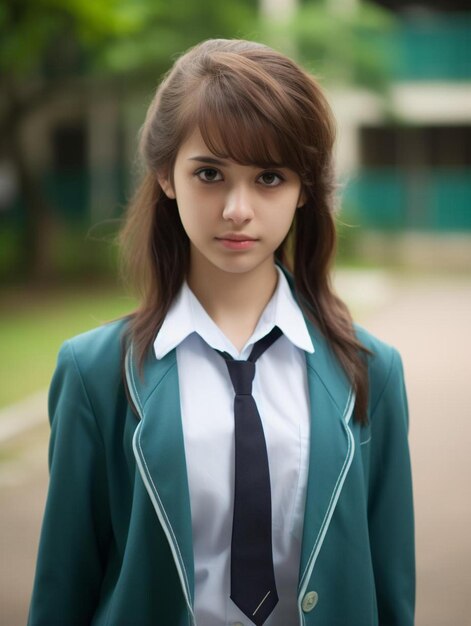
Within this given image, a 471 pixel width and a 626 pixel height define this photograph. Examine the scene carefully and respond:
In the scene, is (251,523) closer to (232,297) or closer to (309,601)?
(309,601)

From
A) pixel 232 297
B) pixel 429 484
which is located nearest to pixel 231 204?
pixel 232 297

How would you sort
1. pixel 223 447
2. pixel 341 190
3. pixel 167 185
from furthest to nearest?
pixel 341 190 → pixel 167 185 → pixel 223 447

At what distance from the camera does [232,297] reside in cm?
199

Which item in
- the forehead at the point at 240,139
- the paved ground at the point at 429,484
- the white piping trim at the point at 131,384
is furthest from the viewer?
the paved ground at the point at 429,484

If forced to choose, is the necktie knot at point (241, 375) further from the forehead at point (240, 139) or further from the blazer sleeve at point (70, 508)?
the forehead at point (240, 139)

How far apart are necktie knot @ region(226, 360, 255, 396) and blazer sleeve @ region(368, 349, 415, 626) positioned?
296mm

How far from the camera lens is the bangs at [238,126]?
1.74 meters

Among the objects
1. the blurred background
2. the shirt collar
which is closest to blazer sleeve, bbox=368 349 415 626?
the shirt collar

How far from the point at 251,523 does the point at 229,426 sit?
0.61ft

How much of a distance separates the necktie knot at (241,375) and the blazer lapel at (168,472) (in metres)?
0.12

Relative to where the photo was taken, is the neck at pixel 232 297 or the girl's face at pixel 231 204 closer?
the girl's face at pixel 231 204

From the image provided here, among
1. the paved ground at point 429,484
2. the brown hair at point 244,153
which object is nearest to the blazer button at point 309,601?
the brown hair at point 244,153

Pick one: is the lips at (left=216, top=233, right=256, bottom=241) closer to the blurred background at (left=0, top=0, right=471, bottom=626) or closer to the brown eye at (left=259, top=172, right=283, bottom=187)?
the brown eye at (left=259, top=172, right=283, bottom=187)

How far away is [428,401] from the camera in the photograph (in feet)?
25.1
